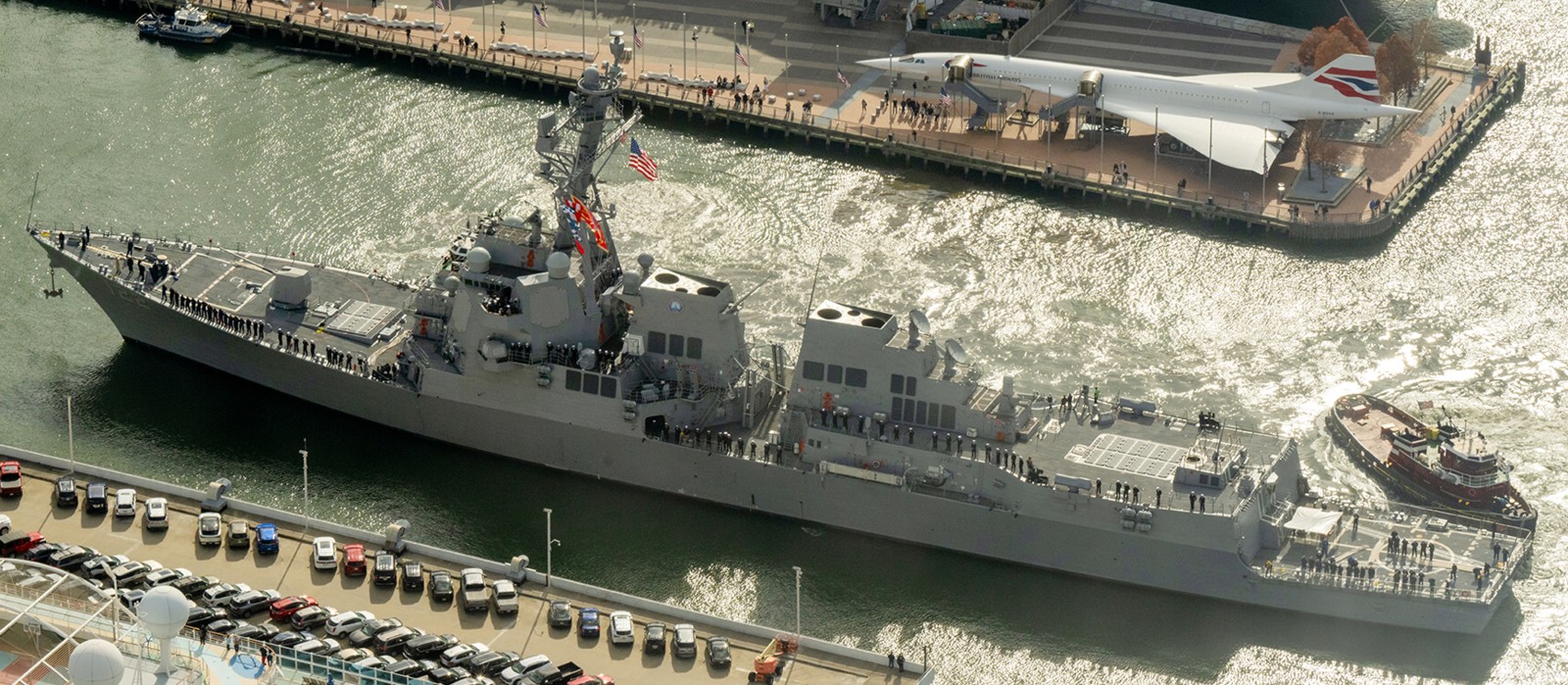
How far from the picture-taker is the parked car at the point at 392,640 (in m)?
80.3

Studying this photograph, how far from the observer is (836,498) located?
93.5m

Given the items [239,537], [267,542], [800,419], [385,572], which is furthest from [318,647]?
[800,419]

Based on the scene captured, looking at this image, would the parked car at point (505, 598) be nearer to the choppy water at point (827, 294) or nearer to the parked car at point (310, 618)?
the parked car at point (310, 618)

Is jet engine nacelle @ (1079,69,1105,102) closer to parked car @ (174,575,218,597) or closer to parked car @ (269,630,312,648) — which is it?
parked car @ (174,575,218,597)

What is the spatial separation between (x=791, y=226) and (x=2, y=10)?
182 ft

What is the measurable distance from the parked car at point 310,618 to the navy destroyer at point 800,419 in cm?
1787

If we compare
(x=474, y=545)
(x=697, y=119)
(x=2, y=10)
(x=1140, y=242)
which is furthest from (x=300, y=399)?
(x=2, y=10)

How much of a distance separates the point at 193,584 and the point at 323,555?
201 inches

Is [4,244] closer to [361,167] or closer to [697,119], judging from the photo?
[361,167]

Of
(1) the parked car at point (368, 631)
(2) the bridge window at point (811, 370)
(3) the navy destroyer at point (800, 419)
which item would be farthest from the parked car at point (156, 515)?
(2) the bridge window at point (811, 370)

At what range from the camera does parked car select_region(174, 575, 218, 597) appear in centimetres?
8281

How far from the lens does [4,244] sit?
113875mm

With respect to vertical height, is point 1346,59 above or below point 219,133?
above

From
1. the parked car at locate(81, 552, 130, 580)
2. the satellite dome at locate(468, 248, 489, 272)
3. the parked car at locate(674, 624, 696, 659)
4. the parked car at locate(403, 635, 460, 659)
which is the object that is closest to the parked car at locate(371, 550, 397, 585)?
the parked car at locate(403, 635, 460, 659)
